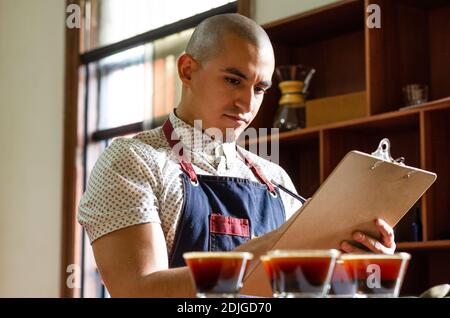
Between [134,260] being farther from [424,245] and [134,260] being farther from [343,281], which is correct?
[424,245]

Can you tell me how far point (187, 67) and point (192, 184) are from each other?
1.01 ft

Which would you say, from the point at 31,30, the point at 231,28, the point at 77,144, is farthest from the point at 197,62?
the point at 31,30

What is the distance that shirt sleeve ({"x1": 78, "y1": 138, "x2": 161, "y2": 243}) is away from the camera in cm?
192

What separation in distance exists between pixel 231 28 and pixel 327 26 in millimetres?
1671

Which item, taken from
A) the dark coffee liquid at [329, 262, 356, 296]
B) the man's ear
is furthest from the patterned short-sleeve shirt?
the dark coffee liquid at [329, 262, 356, 296]

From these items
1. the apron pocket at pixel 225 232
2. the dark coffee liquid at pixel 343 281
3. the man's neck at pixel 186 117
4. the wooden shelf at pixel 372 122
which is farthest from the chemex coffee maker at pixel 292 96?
the dark coffee liquid at pixel 343 281

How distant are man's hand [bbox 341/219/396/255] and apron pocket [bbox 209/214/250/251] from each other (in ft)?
1.30

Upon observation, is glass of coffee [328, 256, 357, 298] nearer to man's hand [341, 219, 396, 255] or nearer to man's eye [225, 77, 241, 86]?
man's hand [341, 219, 396, 255]

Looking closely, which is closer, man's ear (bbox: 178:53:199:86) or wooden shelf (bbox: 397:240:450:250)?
man's ear (bbox: 178:53:199:86)

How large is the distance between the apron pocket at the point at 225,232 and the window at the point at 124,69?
104 inches

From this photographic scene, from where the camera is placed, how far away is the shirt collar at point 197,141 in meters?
2.21

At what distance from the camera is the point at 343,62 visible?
3.84 m

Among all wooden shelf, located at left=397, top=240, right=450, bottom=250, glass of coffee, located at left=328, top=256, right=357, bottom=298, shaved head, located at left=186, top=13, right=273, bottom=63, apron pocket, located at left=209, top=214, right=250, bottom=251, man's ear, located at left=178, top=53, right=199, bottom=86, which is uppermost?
shaved head, located at left=186, top=13, right=273, bottom=63

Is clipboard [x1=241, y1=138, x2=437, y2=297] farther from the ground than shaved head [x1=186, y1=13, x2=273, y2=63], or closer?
closer
